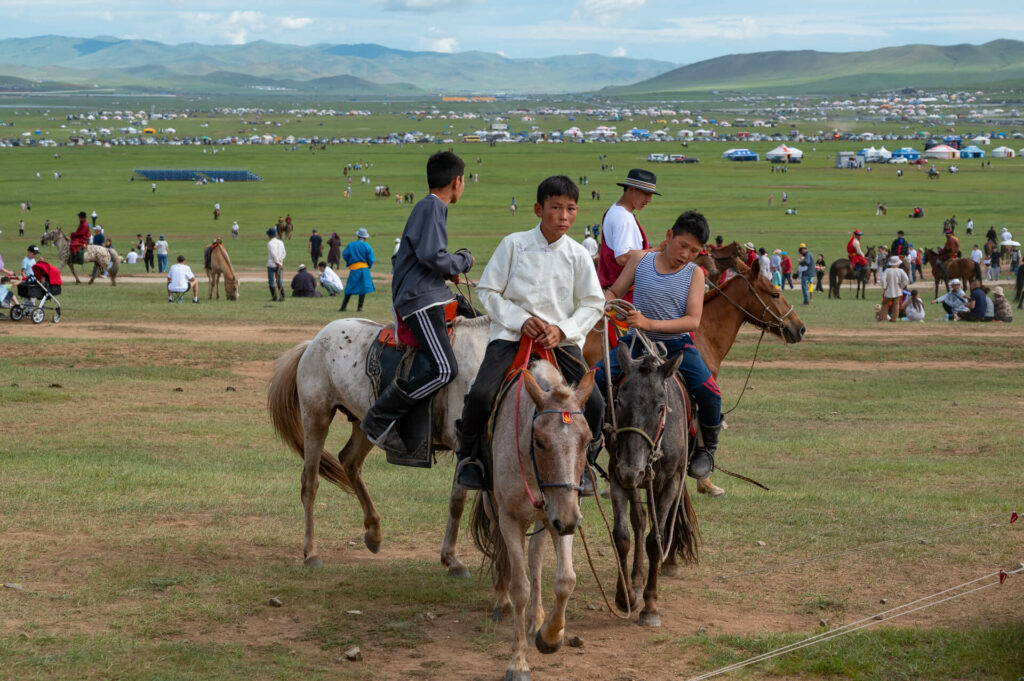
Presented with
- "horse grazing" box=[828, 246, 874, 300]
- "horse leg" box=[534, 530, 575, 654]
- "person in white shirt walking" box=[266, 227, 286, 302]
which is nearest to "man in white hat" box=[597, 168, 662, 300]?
"horse leg" box=[534, 530, 575, 654]

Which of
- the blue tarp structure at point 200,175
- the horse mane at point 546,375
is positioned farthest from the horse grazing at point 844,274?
the blue tarp structure at point 200,175

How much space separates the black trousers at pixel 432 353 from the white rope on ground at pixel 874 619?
8.79 feet

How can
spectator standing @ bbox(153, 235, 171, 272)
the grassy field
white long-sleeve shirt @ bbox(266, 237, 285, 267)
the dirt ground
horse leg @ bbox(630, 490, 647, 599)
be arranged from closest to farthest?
the dirt ground, the grassy field, horse leg @ bbox(630, 490, 647, 599), white long-sleeve shirt @ bbox(266, 237, 285, 267), spectator standing @ bbox(153, 235, 171, 272)

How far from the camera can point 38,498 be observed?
33.8ft

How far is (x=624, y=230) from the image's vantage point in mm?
9250

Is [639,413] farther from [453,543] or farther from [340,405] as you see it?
[340,405]

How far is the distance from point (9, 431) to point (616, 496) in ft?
29.3

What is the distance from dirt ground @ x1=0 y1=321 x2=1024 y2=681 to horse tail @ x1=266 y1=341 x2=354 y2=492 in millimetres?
633

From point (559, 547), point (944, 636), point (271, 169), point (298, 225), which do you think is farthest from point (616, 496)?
point (271, 169)

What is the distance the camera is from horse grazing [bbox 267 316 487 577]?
8.25 m

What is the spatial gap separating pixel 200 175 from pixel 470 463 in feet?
318

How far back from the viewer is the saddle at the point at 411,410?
26.6 feet

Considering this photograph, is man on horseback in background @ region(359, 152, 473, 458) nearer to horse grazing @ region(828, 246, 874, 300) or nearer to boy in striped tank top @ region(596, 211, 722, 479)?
boy in striped tank top @ region(596, 211, 722, 479)

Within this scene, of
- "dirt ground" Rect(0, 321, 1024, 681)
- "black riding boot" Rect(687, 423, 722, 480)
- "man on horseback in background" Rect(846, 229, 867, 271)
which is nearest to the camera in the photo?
"dirt ground" Rect(0, 321, 1024, 681)
